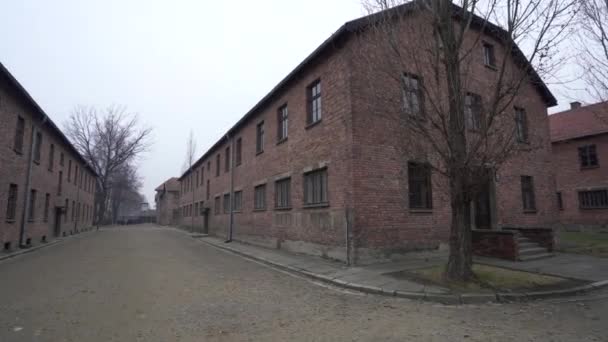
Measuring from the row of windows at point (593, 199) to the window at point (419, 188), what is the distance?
14910 millimetres

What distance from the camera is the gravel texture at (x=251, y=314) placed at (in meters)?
4.78

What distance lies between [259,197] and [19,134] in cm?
1126

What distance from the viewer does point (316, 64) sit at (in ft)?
42.0

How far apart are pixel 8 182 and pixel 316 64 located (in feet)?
44.0

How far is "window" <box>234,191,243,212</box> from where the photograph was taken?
20.1 m

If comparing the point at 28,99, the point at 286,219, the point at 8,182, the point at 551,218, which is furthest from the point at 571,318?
the point at 28,99

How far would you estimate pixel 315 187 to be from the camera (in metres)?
→ 12.5

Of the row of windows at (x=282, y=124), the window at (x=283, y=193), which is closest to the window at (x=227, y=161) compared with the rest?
the row of windows at (x=282, y=124)

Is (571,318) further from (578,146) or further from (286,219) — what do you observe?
(578,146)

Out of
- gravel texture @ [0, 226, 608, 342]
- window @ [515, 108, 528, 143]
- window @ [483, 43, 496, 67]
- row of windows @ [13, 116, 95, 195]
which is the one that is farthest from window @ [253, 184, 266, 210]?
window @ [515, 108, 528, 143]

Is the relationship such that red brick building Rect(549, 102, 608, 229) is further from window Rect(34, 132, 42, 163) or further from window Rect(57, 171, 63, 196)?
window Rect(57, 171, 63, 196)

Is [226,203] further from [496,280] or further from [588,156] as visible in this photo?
[588,156]

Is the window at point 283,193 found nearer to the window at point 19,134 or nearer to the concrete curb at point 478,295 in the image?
the concrete curb at point 478,295

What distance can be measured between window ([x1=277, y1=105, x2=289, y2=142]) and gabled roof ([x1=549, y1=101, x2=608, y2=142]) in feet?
63.0
